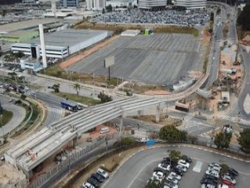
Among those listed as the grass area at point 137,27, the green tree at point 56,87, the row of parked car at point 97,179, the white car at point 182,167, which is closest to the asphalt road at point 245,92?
the white car at point 182,167

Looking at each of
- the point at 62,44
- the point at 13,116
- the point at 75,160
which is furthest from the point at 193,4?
the point at 75,160

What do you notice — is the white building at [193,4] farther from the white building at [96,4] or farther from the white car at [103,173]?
the white car at [103,173]

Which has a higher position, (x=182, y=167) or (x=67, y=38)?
(x=67, y=38)

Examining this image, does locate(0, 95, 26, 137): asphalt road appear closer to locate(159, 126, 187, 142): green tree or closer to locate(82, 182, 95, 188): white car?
locate(82, 182, 95, 188): white car

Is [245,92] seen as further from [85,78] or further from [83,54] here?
[83,54]

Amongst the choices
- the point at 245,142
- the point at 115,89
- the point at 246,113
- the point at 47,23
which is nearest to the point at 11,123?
the point at 115,89

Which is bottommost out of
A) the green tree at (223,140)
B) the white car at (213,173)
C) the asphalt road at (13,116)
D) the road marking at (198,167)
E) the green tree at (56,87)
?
the asphalt road at (13,116)
